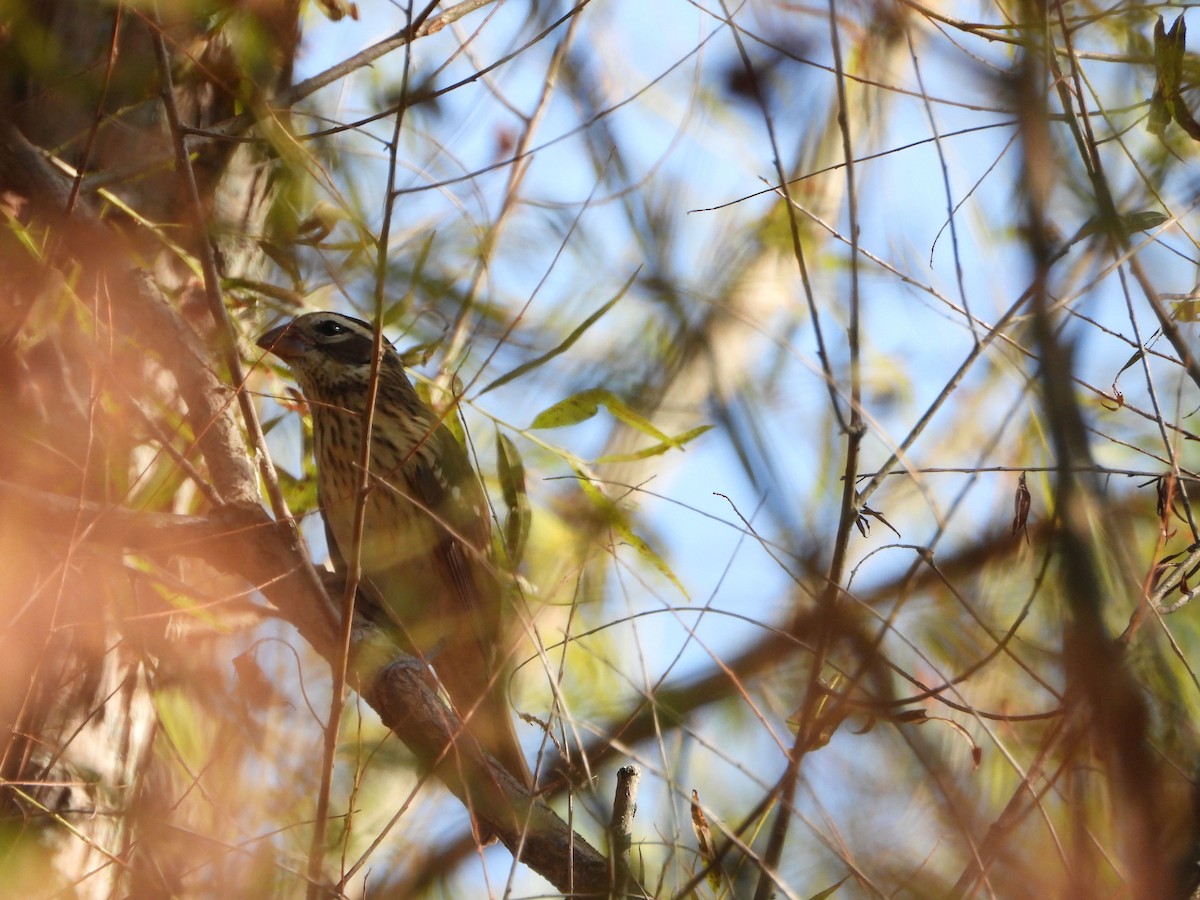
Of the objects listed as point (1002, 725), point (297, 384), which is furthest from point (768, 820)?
point (297, 384)

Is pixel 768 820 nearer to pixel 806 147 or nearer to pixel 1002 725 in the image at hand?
pixel 1002 725

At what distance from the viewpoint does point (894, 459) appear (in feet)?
6.57

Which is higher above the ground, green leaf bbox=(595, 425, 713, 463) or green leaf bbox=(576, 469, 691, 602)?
green leaf bbox=(595, 425, 713, 463)

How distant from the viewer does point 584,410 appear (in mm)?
3492

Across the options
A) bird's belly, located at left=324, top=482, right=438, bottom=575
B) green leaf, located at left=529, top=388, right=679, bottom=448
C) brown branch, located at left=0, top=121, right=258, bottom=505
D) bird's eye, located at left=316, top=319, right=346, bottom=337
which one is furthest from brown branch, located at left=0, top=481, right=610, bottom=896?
bird's eye, located at left=316, top=319, right=346, bottom=337

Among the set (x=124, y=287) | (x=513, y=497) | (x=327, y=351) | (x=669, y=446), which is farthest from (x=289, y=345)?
(x=669, y=446)

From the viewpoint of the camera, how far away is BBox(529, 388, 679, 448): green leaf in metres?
3.46

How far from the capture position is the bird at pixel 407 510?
14.0 ft

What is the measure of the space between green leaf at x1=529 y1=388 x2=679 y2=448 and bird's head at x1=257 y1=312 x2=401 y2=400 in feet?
3.43

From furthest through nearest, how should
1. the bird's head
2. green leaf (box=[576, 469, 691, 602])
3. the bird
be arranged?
the bird's head < the bird < green leaf (box=[576, 469, 691, 602])

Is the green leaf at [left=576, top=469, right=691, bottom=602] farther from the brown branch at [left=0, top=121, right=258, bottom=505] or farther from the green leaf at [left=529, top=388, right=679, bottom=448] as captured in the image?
the brown branch at [left=0, top=121, right=258, bottom=505]

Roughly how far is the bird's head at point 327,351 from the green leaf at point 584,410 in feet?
3.43

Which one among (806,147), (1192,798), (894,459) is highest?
(806,147)

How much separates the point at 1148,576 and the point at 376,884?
6.28 ft
